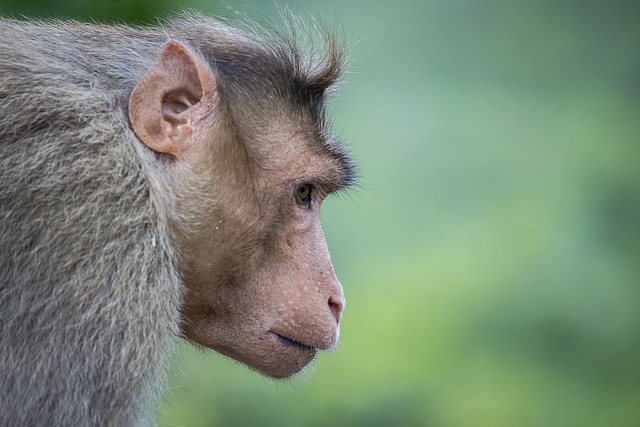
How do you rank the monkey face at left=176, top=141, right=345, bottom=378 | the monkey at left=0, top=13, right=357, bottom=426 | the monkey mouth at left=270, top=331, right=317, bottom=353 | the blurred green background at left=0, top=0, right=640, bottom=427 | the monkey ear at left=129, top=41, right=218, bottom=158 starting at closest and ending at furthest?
the monkey at left=0, top=13, right=357, bottom=426
the monkey ear at left=129, top=41, right=218, bottom=158
the monkey face at left=176, top=141, right=345, bottom=378
the monkey mouth at left=270, top=331, right=317, bottom=353
the blurred green background at left=0, top=0, right=640, bottom=427

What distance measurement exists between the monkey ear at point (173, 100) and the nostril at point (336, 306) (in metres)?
1.01

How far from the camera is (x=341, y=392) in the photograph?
9023 millimetres

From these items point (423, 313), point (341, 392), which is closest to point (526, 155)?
point (423, 313)

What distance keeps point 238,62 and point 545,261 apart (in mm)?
5364

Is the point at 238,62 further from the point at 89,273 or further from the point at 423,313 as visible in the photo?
the point at 423,313

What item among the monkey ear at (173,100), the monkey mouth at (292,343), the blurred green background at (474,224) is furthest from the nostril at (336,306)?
the blurred green background at (474,224)

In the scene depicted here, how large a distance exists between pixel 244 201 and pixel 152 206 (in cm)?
55

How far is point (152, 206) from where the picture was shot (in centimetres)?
439

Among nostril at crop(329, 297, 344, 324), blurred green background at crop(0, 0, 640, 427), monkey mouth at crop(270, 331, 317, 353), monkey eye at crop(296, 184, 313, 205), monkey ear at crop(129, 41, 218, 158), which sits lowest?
blurred green background at crop(0, 0, 640, 427)

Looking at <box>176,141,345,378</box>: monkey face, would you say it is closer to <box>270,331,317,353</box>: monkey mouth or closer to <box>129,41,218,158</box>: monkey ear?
<box>270,331,317,353</box>: monkey mouth

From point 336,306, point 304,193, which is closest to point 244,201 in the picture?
point 304,193

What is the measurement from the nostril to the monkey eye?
1.61 ft

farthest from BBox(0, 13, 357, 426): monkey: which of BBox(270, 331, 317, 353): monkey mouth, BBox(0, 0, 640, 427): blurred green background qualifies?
BBox(0, 0, 640, 427): blurred green background

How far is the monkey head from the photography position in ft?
15.3
